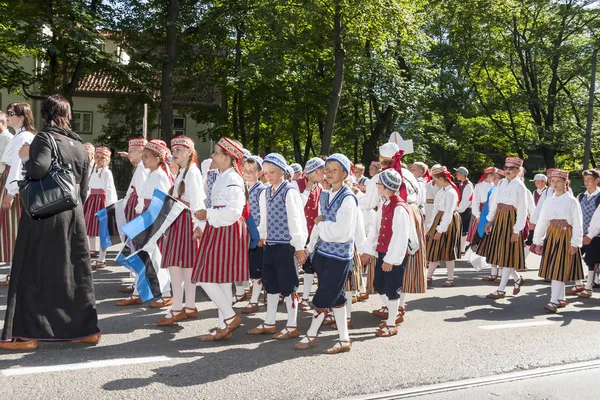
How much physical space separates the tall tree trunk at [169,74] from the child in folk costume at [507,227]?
1656 centimetres

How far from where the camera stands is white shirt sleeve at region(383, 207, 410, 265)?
608 cm

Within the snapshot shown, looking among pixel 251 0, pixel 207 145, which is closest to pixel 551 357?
pixel 251 0

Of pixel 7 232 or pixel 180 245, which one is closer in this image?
pixel 180 245

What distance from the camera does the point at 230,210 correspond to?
18.4ft

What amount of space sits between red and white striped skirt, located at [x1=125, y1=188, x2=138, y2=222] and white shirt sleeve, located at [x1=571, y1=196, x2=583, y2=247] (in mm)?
5802

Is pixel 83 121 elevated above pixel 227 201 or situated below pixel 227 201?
above

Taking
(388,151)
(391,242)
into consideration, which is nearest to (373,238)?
(391,242)

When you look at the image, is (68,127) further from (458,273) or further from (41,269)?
(458,273)

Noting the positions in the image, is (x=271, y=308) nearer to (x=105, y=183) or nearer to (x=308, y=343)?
(x=308, y=343)

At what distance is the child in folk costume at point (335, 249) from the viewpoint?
5.50 m

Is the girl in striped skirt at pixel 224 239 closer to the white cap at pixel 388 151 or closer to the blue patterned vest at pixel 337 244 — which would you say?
the blue patterned vest at pixel 337 244

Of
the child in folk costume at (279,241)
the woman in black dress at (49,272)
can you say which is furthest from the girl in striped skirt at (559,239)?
the woman in black dress at (49,272)

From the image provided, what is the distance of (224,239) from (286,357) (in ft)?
4.08

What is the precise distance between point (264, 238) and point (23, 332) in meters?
2.42
